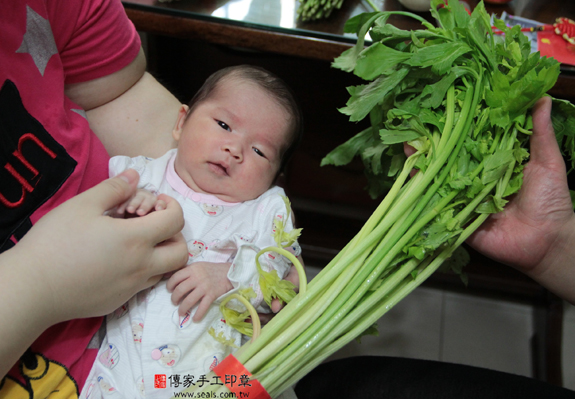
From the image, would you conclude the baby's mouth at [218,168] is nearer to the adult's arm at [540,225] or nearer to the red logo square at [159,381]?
the red logo square at [159,381]

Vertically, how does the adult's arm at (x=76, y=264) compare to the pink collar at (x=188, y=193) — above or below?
above

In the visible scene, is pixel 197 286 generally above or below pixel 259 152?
below

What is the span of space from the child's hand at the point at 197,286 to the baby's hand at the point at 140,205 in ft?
0.45

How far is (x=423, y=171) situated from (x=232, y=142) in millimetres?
439

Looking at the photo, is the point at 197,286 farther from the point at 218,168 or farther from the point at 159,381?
the point at 218,168

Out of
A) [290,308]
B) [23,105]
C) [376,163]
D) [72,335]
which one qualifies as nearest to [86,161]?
[23,105]

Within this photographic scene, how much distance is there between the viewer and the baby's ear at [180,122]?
104 cm

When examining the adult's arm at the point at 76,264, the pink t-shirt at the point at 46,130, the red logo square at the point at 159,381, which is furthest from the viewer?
the red logo square at the point at 159,381

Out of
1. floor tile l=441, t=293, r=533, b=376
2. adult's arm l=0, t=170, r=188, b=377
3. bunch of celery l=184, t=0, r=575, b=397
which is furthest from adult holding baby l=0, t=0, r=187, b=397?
floor tile l=441, t=293, r=533, b=376

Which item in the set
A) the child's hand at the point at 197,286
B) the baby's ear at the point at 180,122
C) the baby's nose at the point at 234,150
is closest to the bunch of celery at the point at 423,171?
the child's hand at the point at 197,286

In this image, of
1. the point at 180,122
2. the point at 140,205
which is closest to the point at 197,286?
the point at 140,205

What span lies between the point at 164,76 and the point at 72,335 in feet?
3.69

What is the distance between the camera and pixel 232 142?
0.96m

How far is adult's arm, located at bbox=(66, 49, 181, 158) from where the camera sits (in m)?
0.93
